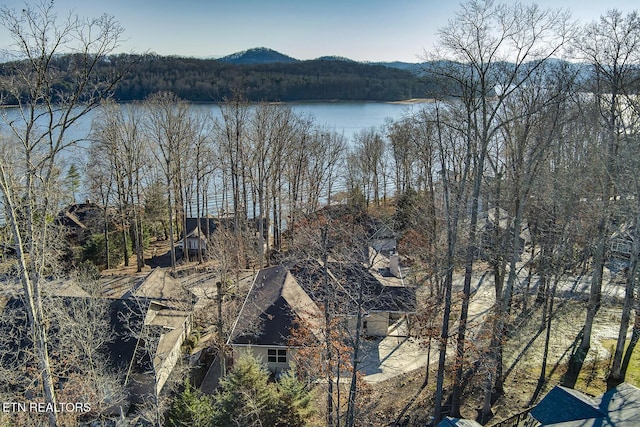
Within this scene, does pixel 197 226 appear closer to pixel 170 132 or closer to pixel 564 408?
pixel 170 132

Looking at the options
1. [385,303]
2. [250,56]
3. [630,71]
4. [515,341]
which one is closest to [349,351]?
[385,303]

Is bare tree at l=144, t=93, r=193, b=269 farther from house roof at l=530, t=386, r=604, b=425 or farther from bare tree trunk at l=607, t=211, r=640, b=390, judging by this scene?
bare tree trunk at l=607, t=211, r=640, b=390

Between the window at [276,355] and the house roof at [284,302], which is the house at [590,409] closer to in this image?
the house roof at [284,302]

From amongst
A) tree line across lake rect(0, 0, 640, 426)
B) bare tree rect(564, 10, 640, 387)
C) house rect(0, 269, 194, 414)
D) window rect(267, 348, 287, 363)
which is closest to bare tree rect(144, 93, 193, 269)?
tree line across lake rect(0, 0, 640, 426)

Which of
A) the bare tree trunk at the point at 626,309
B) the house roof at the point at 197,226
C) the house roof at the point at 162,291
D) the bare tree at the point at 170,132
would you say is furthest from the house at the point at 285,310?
the house roof at the point at 197,226

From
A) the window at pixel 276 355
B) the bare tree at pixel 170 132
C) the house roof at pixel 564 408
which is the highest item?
the bare tree at pixel 170 132

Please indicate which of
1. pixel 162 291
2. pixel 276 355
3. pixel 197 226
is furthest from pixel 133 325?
pixel 197 226
